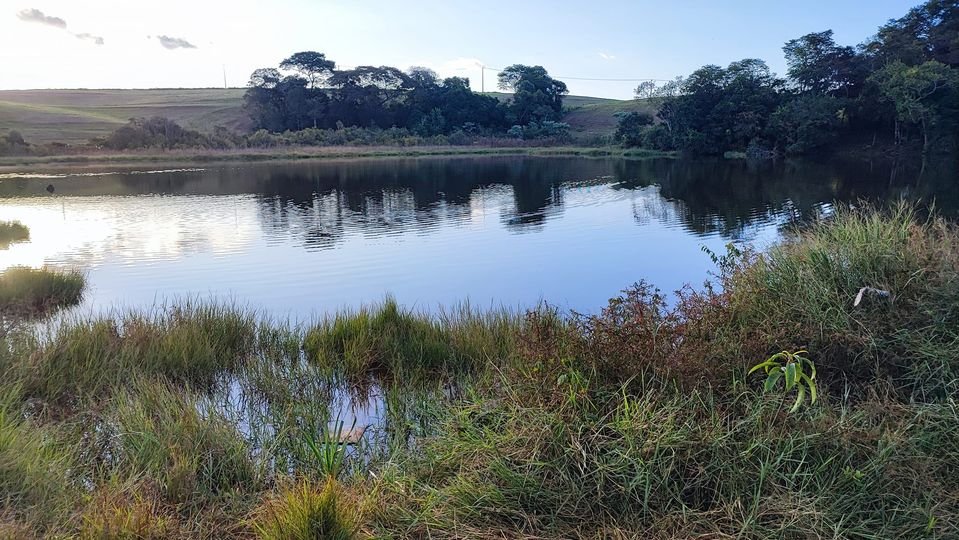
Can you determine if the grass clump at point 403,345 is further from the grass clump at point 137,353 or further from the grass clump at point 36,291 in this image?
the grass clump at point 36,291

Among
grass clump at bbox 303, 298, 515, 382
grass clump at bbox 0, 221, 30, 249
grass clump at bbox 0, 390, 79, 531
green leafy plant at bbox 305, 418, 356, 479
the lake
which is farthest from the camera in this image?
grass clump at bbox 0, 221, 30, 249

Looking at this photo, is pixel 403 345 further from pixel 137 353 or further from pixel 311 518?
pixel 311 518

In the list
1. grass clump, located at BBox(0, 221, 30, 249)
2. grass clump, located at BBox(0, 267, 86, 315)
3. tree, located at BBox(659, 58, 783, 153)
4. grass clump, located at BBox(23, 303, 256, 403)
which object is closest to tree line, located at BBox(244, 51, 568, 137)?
tree, located at BBox(659, 58, 783, 153)

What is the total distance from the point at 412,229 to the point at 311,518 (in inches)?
716

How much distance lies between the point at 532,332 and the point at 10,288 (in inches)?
395

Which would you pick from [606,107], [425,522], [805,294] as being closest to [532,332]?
[425,522]

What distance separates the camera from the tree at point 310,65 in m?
78.2

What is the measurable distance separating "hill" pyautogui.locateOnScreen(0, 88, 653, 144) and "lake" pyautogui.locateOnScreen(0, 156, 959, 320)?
40924mm

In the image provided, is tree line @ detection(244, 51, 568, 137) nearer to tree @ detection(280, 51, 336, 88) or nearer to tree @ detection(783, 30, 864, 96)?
tree @ detection(280, 51, 336, 88)

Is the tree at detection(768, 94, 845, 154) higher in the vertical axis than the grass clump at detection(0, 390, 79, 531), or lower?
higher

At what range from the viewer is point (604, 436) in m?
3.70

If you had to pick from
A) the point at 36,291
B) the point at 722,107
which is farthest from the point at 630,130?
the point at 36,291

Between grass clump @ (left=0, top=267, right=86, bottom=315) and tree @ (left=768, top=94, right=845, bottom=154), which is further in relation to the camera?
tree @ (left=768, top=94, right=845, bottom=154)

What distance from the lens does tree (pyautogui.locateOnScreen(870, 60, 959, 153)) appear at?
45.5m
